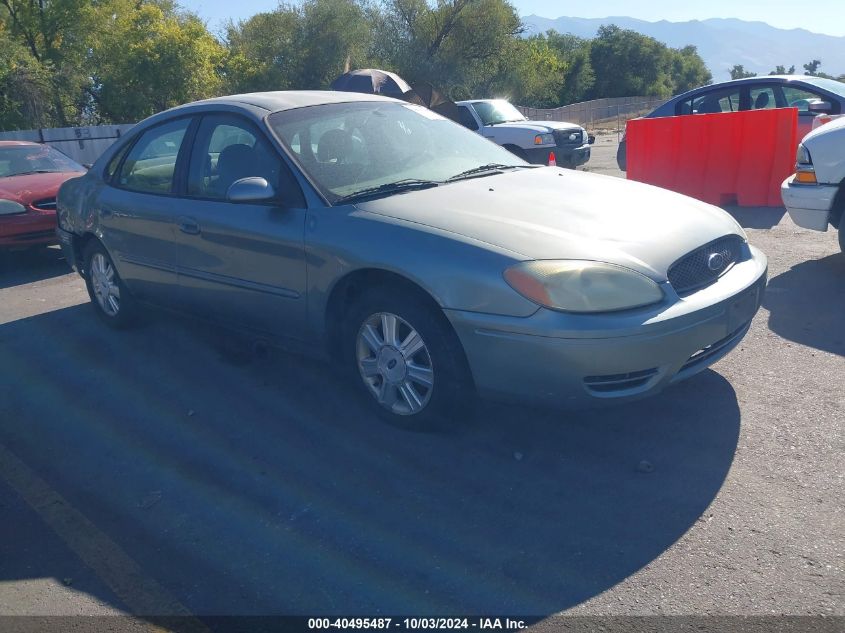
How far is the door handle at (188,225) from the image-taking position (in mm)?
5039

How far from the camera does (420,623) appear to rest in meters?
2.83

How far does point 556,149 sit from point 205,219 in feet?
35.9

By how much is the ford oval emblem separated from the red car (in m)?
7.49

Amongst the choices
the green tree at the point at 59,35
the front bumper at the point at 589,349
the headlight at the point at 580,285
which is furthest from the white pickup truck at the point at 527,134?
the green tree at the point at 59,35

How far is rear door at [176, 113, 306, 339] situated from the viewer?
4.52 m

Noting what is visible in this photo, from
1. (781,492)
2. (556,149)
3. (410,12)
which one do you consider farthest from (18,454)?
(410,12)

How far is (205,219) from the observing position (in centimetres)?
497

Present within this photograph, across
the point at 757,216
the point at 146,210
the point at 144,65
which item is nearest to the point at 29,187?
the point at 146,210

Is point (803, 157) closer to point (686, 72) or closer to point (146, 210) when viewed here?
point (146, 210)

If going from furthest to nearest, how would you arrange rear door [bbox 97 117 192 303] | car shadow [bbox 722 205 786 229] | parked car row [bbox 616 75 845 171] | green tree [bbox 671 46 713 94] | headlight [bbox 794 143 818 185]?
green tree [bbox 671 46 713 94]
parked car row [bbox 616 75 845 171]
car shadow [bbox 722 205 786 229]
headlight [bbox 794 143 818 185]
rear door [bbox 97 117 192 303]

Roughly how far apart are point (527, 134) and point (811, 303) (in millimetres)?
9846

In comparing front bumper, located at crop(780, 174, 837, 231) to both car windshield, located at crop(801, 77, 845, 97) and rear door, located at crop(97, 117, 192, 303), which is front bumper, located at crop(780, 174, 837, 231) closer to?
rear door, located at crop(97, 117, 192, 303)

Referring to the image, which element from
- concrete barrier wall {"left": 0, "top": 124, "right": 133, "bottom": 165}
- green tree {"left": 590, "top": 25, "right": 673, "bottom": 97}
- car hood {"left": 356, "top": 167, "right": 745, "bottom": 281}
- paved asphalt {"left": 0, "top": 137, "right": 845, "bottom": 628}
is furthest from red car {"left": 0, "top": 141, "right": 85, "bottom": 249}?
green tree {"left": 590, "top": 25, "right": 673, "bottom": 97}

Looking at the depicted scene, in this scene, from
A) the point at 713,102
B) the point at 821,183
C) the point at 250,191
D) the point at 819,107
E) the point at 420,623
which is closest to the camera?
the point at 420,623
